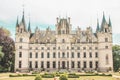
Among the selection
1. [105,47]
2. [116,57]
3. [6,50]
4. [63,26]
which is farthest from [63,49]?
[116,57]

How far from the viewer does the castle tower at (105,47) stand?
62.9 m

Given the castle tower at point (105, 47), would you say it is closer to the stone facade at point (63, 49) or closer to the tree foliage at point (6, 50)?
the stone facade at point (63, 49)

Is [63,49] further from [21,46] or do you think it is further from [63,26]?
[21,46]

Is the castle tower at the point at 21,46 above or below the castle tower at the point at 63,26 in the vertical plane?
below

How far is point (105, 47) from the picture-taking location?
63344 mm

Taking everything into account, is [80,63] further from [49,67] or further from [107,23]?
[107,23]

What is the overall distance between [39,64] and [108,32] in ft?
61.7

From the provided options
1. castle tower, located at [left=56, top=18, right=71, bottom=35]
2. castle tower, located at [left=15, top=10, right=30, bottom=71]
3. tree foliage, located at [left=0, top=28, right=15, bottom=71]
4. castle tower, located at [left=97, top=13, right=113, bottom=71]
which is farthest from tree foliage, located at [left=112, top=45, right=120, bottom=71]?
tree foliage, located at [left=0, top=28, right=15, bottom=71]

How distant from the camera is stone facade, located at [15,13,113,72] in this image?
209 ft

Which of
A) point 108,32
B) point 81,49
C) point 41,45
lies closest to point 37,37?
point 41,45

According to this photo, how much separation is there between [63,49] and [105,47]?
10279 millimetres

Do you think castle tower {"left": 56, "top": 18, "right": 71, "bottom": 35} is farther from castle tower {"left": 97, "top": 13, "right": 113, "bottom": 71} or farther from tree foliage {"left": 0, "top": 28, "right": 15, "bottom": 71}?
tree foliage {"left": 0, "top": 28, "right": 15, "bottom": 71}

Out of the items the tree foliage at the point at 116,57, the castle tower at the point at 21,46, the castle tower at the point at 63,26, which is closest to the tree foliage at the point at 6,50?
the castle tower at the point at 21,46

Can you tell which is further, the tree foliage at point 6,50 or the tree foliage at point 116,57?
the tree foliage at point 116,57
